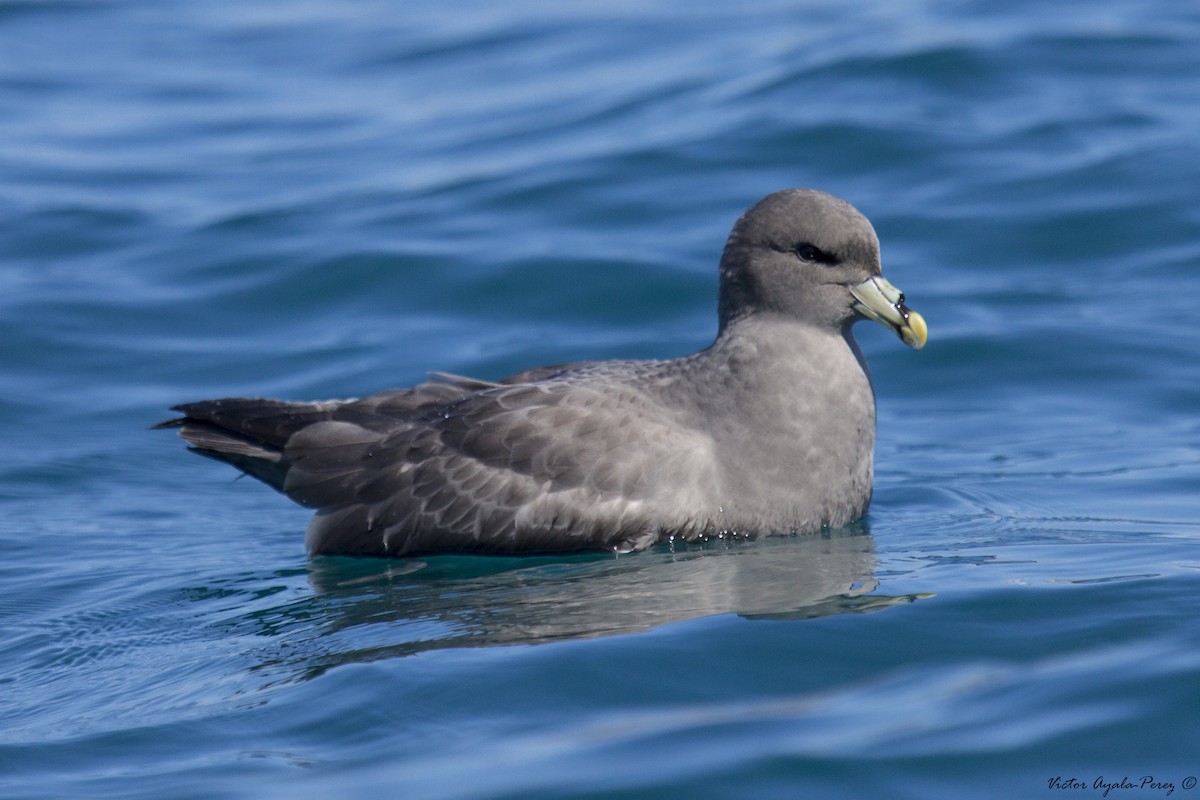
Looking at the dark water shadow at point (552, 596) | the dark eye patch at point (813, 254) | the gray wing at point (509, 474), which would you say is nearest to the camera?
the dark water shadow at point (552, 596)

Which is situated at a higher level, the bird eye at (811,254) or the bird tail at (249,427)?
the bird eye at (811,254)

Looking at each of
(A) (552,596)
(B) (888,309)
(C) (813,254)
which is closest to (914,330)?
(B) (888,309)

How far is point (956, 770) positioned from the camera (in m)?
4.67

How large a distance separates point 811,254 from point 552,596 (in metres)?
1.85

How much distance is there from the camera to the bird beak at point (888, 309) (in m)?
6.94

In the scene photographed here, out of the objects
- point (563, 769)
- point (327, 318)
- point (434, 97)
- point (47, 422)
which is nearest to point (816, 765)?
point (563, 769)

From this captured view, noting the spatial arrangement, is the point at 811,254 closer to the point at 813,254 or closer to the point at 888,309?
the point at 813,254

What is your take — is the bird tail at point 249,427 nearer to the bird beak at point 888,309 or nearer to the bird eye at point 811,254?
the bird eye at point 811,254

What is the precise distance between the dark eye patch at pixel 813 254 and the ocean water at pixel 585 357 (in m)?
1.15

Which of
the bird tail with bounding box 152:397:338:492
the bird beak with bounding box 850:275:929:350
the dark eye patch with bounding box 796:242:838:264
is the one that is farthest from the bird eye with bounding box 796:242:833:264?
the bird tail with bounding box 152:397:338:492

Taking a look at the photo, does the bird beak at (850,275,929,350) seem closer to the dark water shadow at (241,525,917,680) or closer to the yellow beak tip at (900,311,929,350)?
the yellow beak tip at (900,311,929,350)

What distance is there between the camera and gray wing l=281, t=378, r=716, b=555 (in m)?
6.81

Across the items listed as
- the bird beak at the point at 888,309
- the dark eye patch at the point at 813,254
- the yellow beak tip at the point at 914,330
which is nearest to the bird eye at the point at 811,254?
the dark eye patch at the point at 813,254

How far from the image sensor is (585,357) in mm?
10086
